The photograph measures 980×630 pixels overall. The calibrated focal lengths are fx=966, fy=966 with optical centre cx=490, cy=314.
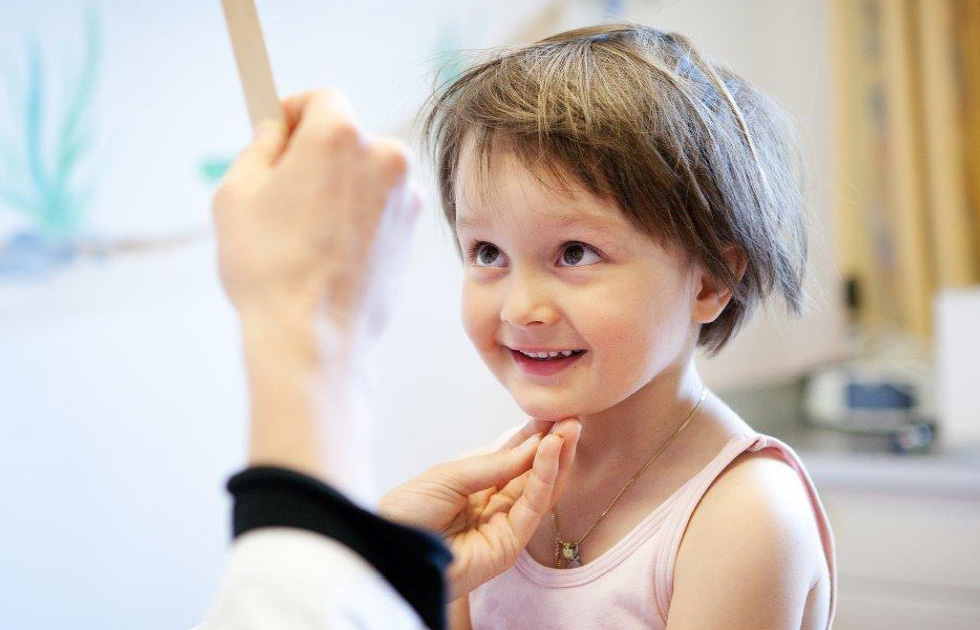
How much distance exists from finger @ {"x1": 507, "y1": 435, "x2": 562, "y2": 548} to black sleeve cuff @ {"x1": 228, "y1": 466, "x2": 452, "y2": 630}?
0.33 m

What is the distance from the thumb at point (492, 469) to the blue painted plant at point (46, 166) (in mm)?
814

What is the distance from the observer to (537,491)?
77 centimetres

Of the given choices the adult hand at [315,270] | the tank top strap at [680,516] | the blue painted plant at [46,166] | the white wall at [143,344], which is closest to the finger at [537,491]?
the tank top strap at [680,516]

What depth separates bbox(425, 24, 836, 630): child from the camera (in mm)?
764

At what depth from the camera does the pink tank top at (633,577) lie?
0.79 m

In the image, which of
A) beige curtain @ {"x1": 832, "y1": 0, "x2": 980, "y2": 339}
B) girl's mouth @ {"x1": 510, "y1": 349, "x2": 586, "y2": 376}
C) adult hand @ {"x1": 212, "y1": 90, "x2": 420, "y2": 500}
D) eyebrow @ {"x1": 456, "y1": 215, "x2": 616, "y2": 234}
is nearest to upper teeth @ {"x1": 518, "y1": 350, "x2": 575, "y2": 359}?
girl's mouth @ {"x1": 510, "y1": 349, "x2": 586, "y2": 376}

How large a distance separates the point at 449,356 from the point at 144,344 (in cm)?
70

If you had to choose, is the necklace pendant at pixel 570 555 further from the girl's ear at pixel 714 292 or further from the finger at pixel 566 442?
the girl's ear at pixel 714 292

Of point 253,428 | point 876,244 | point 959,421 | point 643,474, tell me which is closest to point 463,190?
point 643,474

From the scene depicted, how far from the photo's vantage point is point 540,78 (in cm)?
83

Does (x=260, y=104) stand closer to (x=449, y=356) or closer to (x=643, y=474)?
(x=643, y=474)

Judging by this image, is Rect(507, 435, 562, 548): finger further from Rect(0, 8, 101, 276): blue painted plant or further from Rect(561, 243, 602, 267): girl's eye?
Rect(0, 8, 101, 276): blue painted plant

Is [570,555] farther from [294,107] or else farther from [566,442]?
[294,107]

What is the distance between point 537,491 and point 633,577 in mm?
116
